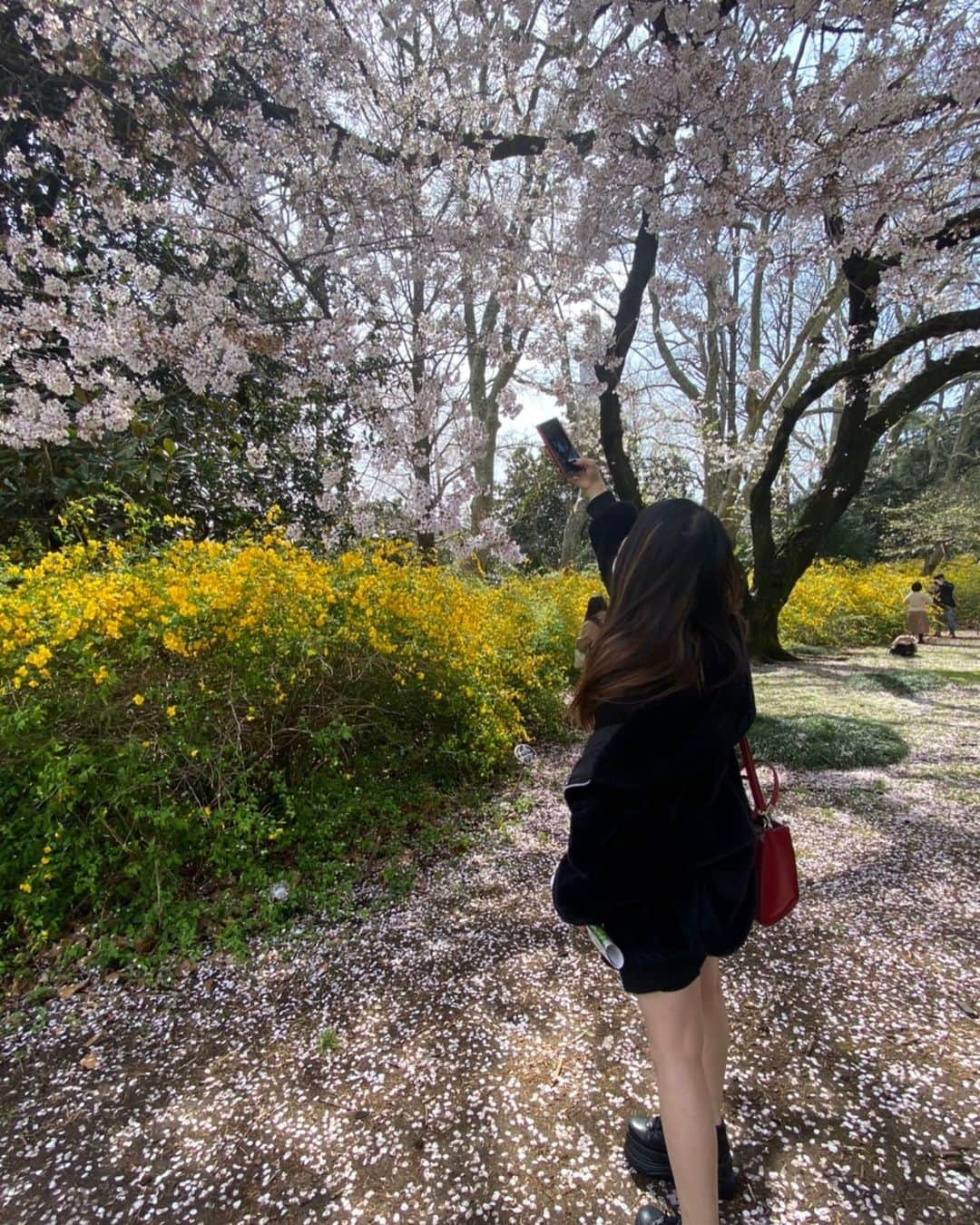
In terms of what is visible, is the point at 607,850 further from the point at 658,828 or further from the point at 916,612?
the point at 916,612

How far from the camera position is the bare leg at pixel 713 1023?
1.13m

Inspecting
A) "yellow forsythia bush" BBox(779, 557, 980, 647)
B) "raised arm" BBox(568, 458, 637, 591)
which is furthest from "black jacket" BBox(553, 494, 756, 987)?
"yellow forsythia bush" BBox(779, 557, 980, 647)

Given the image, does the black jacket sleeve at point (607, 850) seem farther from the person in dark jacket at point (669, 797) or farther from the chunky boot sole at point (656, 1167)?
the chunky boot sole at point (656, 1167)

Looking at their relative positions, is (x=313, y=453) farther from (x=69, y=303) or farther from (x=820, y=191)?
(x=820, y=191)

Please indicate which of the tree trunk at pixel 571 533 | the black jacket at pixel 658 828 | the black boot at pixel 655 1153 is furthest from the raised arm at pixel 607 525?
the tree trunk at pixel 571 533

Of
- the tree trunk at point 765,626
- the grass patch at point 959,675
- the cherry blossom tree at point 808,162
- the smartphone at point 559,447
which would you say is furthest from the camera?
the tree trunk at point 765,626

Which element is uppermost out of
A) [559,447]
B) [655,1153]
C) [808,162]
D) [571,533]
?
[808,162]

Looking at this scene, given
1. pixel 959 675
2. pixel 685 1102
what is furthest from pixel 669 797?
pixel 959 675

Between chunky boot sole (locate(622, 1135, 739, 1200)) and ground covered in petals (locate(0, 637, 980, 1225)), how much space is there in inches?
1.1

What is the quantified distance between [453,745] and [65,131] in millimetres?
4444

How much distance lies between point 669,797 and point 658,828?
0.05m

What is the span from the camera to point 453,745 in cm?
335

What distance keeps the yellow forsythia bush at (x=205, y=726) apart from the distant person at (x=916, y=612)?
32.0 feet

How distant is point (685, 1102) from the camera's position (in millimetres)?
923
